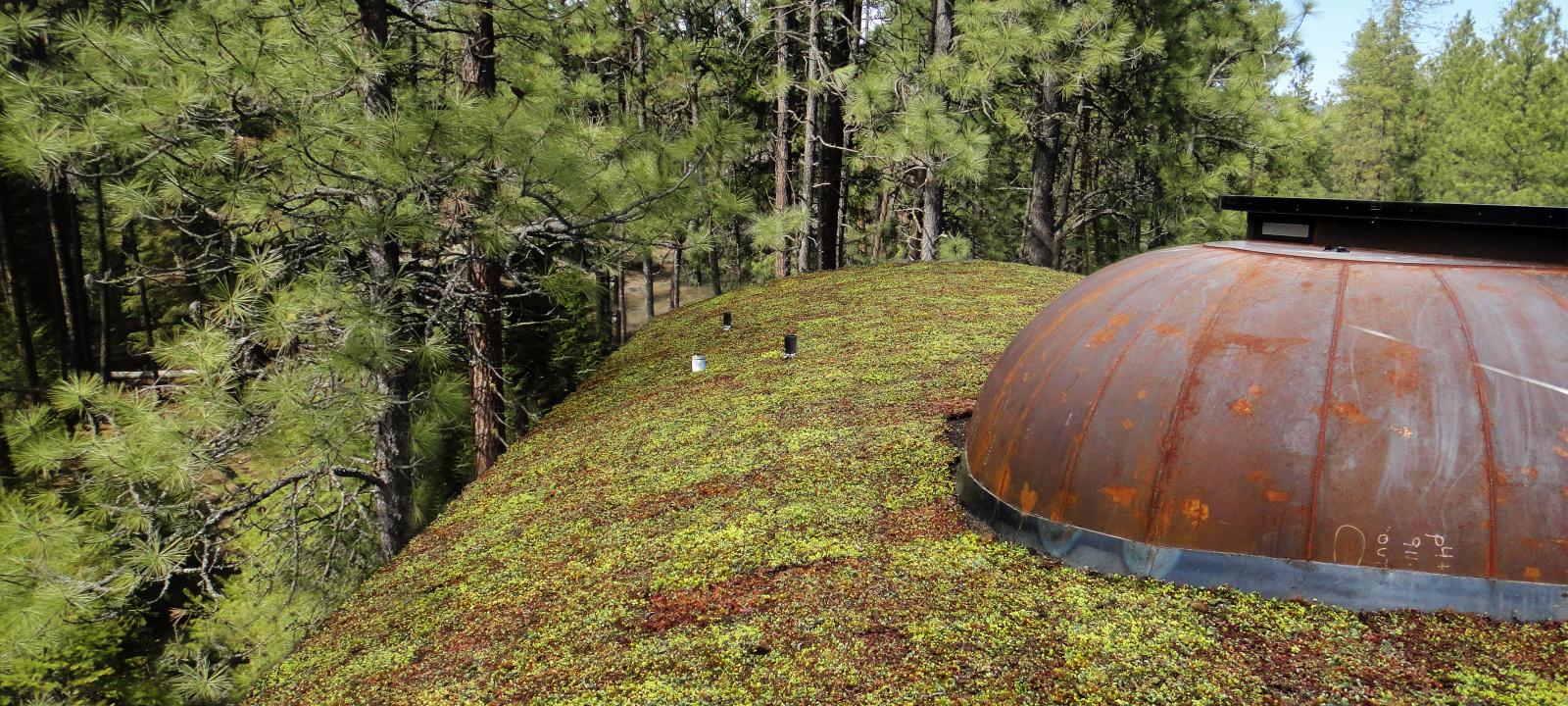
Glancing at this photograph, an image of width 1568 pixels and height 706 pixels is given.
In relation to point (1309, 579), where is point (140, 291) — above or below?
above

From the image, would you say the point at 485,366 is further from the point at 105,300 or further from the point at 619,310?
the point at 105,300

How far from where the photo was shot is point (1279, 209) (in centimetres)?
433

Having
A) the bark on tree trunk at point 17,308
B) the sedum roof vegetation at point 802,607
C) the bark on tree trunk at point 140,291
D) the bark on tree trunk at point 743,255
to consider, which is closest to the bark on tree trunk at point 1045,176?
the sedum roof vegetation at point 802,607

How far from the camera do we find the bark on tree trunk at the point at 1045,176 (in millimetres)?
12914

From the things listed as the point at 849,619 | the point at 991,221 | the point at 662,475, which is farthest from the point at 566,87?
the point at 991,221

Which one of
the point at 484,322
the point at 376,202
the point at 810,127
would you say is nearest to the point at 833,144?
the point at 810,127

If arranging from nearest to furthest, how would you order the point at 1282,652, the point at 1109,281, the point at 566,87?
1. the point at 1282,652
2. the point at 1109,281
3. the point at 566,87

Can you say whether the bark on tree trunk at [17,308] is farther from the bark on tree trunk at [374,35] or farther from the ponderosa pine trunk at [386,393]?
the bark on tree trunk at [374,35]

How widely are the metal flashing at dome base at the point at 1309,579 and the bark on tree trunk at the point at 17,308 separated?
1628 cm

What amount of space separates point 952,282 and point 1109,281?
22.3ft

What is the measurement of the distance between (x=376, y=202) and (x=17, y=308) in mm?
13055

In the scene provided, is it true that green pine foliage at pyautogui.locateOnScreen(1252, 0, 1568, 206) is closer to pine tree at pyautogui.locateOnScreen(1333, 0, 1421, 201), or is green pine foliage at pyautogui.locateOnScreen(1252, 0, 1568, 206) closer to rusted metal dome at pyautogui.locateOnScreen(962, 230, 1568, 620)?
pine tree at pyautogui.locateOnScreen(1333, 0, 1421, 201)

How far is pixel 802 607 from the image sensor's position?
396 centimetres

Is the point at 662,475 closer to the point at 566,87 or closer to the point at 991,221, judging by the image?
the point at 566,87
